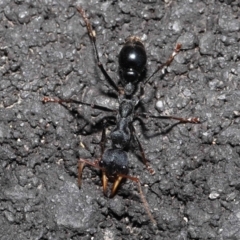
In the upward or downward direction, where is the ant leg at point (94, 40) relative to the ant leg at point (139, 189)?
upward

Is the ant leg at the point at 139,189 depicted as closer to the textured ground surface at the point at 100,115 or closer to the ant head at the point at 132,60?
the textured ground surface at the point at 100,115

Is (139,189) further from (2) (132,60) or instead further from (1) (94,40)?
(1) (94,40)

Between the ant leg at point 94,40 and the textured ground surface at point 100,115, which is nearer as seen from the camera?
the textured ground surface at point 100,115

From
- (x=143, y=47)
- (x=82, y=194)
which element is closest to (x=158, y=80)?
(x=143, y=47)

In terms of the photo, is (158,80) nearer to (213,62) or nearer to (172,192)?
(213,62)

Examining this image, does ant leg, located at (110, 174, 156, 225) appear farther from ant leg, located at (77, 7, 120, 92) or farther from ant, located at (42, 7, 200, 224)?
ant leg, located at (77, 7, 120, 92)

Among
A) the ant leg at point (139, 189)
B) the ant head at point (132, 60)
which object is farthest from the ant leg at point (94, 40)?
the ant leg at point (139, 189)
